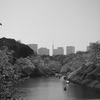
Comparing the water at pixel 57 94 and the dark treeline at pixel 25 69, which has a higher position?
the dark treeline at pixel 25 69

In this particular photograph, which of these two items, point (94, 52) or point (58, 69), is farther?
point (58, 69)

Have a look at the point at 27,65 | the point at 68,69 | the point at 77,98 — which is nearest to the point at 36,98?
the point at 77,98

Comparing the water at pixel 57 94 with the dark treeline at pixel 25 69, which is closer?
the dark treeline at pixel 25 69

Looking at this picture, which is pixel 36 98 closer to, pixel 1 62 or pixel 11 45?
pixel 1 62

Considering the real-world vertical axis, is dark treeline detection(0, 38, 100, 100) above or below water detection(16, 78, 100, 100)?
above

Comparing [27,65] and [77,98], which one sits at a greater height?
[27,65]

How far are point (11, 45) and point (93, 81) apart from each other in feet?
223

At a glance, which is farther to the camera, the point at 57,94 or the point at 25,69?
the point at 25,69

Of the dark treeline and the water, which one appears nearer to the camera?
the dark treeline

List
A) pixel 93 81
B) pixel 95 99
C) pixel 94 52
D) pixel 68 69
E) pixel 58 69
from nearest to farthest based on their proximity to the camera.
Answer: pixel 95 99
pixel 93 81
pixel 94 52
pixel 68 69
pixel 58 69

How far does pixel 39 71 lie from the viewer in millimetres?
123625

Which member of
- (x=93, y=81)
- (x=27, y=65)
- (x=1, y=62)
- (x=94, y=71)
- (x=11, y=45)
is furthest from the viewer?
(x=11, y=45)

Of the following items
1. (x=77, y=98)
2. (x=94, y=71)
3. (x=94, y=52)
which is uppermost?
(x=94, y=52)

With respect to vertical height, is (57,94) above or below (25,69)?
below
